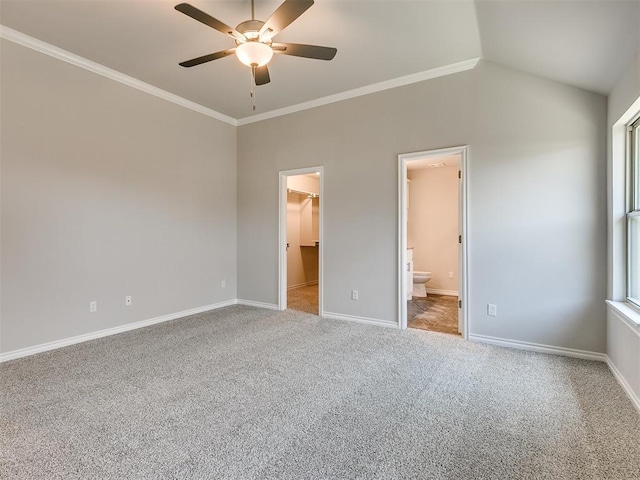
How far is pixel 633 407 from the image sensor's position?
2.04 m

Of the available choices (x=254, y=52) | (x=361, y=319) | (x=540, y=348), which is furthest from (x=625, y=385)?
(x=254, y=52)

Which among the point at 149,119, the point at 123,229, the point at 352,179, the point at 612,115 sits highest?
the point at 149,119

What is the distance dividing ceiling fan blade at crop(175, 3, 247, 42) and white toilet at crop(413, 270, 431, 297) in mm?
4594

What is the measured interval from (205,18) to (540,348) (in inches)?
153

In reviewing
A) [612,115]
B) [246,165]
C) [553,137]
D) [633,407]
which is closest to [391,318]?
[633,407]

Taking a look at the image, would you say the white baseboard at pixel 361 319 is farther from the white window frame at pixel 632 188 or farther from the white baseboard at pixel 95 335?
the white window frame at pixel 632 188

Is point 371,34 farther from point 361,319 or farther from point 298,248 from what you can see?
point 298,248

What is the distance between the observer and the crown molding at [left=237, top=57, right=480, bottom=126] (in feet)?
11.0

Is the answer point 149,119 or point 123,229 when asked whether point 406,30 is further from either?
point 123,229

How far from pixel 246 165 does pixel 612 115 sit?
4.36 meters

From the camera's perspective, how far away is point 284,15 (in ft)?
6.44

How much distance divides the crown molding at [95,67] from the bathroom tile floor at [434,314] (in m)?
4.15

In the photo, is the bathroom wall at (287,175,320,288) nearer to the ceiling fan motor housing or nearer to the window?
the ceiling fan motor housing

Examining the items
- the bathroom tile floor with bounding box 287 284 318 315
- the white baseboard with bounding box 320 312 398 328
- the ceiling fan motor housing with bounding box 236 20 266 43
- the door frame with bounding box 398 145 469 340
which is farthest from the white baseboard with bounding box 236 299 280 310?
the ceiling fan motor housing with bounding box 236 20 266 43
